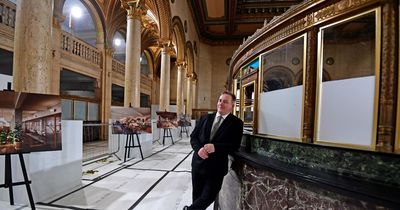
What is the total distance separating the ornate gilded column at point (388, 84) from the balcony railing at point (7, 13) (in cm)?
870

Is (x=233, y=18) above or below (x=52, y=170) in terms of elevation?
above

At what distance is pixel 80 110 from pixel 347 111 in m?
10.8

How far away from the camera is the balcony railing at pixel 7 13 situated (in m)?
6.27

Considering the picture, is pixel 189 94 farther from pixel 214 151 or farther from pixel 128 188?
pixel 214 151

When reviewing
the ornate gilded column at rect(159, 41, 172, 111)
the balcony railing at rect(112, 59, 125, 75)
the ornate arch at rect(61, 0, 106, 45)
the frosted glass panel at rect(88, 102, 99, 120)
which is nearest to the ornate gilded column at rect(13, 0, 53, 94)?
the ornate gilded column at rect(159, 41, 172, 111)

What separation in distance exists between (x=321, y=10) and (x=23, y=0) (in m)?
3.54

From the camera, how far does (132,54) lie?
253 inches

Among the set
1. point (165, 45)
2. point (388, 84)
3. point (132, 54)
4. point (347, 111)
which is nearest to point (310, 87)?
point (347, 111)

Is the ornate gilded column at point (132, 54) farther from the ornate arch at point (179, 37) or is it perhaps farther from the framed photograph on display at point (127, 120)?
the ornate arch at point (179, 37)

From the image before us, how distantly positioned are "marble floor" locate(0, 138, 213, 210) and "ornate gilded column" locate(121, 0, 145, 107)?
6.47ft

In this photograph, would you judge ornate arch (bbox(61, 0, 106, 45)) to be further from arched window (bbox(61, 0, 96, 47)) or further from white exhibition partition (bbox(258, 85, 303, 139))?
white exhibition partition (bbox(258, 85, 303, 139))

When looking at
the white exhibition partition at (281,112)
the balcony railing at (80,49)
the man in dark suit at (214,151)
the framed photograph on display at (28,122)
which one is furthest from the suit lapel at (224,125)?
Answer: the balcony railing at (80,49)

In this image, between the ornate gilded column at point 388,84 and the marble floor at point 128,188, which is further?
the marble floor at point 128,188

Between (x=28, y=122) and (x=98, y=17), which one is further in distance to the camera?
(x=98, y=17)
